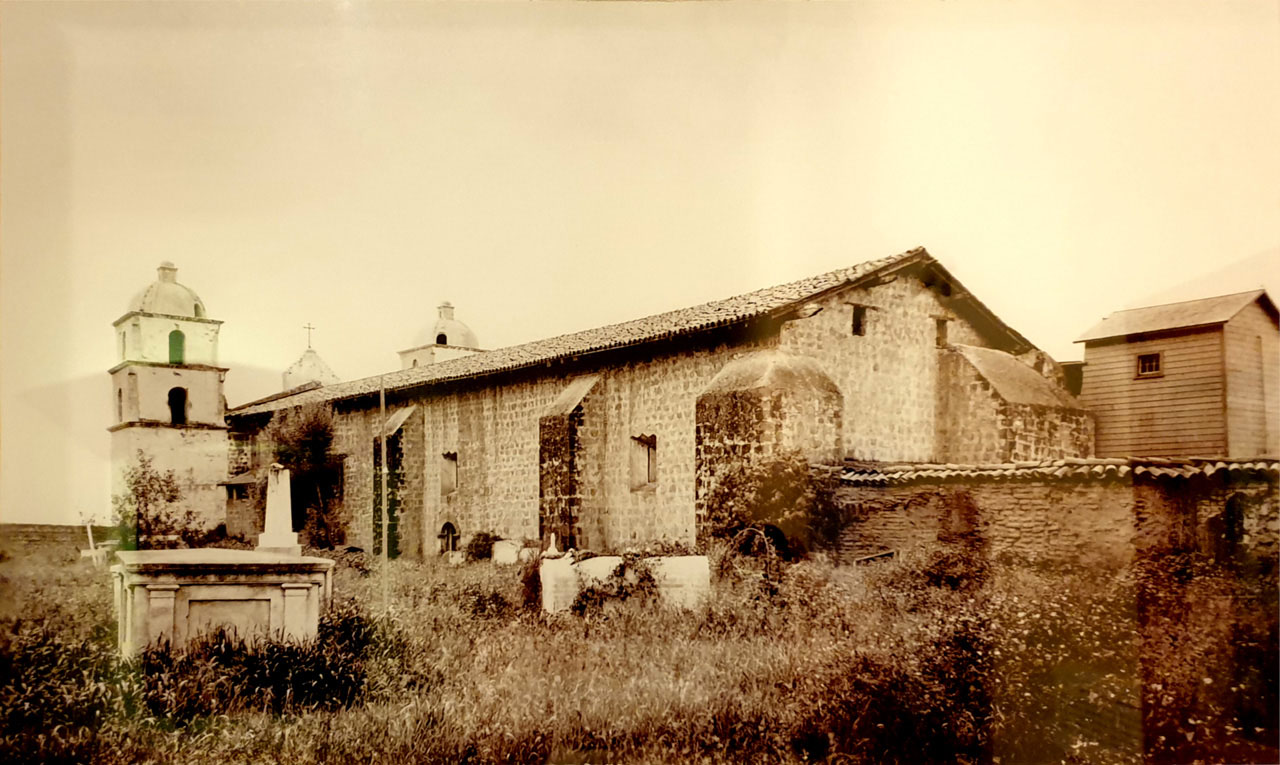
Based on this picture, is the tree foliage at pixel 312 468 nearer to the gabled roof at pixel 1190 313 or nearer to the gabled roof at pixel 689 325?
the gabled roof at pixel 689 325

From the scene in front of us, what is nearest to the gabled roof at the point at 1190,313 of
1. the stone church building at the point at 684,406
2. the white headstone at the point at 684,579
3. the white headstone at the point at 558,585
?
the stone church building at the point at 684,406

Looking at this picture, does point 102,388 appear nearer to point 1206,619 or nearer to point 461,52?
point 461,52

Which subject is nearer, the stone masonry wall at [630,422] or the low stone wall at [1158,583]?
the low stone wall at [1158,583]

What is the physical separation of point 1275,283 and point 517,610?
4184 mm

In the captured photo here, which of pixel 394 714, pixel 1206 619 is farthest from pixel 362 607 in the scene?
pixel 1206 619

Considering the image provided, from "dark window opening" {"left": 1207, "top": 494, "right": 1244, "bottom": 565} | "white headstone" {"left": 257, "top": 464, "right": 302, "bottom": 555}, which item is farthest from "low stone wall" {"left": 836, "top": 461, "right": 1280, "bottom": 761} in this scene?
"white headstone" {"left": 257, "top": 464, "right": 302, "bottom": 555}

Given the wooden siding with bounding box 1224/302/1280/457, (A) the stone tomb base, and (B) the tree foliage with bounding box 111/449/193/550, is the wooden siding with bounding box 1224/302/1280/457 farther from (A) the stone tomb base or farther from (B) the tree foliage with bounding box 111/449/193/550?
(B) the tree foliage with bounding box 111/449/193/550

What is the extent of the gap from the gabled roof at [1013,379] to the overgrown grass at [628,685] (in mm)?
1031

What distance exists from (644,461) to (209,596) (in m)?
2.60

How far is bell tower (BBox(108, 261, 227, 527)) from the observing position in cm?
481

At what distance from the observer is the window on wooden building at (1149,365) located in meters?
4.97

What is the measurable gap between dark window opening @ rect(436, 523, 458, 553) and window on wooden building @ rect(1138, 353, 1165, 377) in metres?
3.85

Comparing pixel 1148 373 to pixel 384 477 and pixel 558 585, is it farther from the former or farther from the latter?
pixel 384 477

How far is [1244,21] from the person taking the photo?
512 cm
